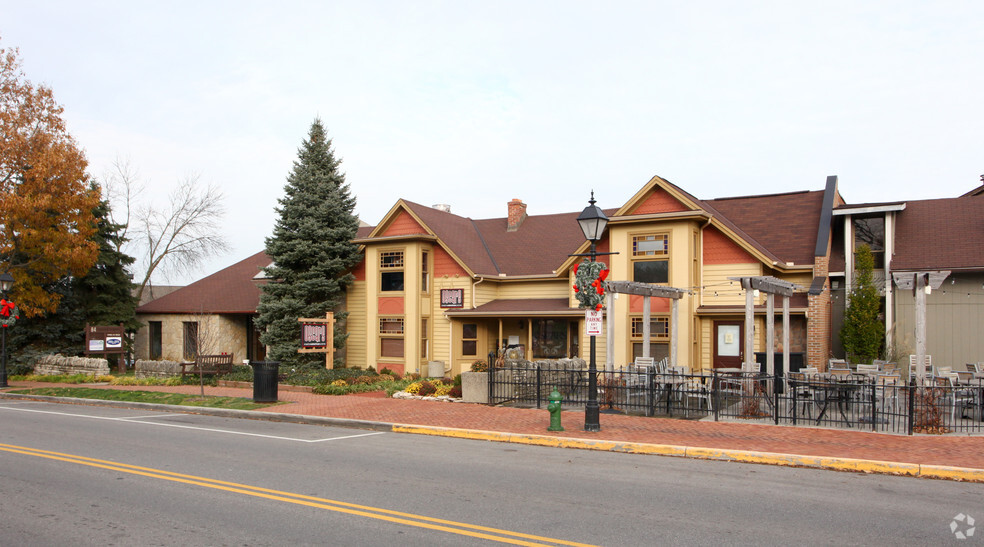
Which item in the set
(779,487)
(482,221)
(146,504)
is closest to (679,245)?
(482,221)

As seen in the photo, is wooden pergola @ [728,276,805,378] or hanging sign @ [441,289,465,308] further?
hanging sign @ [441,289,465,308]

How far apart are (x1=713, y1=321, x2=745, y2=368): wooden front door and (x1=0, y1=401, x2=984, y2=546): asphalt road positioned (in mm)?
12215

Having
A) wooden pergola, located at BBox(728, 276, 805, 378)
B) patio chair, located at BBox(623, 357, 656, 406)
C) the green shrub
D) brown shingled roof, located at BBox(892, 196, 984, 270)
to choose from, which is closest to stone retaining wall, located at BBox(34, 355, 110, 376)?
the green shrub

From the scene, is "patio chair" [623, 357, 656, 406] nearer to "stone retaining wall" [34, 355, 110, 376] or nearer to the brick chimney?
the brick chimney

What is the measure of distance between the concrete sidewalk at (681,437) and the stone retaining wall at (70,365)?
35.6 feet

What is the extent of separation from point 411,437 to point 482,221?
19.7 metres

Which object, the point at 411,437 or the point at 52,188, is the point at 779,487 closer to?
the point at 411,437

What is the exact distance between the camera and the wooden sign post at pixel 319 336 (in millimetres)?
25734

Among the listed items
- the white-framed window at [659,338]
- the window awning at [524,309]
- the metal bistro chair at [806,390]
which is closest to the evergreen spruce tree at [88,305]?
the window awning at [524,309]

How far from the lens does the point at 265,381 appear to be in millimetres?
18641

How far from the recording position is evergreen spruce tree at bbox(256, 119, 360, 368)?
2753 centimetres

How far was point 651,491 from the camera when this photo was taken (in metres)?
8.82

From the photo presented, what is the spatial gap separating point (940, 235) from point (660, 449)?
16.7 metres

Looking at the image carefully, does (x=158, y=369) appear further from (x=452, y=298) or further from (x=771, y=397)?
(x=771, y=397)
